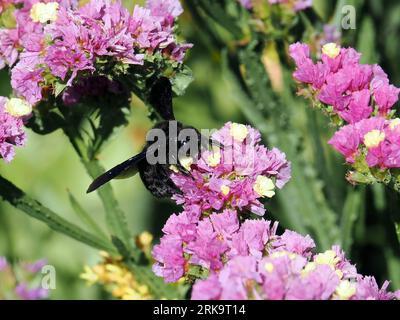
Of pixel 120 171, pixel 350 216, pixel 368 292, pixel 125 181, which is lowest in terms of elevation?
pixel 125 181

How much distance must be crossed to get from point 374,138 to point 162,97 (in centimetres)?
33

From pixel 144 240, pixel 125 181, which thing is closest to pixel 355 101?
pixel 144 240

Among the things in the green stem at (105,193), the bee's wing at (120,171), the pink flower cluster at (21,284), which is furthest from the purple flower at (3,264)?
the bee's wing at (120,171)

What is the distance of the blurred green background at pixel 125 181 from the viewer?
1.88 metres

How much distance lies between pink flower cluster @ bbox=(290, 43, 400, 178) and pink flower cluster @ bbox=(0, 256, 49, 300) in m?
0.51

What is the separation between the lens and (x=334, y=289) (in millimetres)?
873

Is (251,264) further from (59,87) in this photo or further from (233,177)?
(59,87)

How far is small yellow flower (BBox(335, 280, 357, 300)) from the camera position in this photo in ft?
2.87

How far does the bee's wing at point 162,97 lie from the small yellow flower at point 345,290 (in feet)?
1.38

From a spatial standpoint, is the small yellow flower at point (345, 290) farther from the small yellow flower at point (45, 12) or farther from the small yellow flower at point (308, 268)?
the small yellow flower at point (45, 12)

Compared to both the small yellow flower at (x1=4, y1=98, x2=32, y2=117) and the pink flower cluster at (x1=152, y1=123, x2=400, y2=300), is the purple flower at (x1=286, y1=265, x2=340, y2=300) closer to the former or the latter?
the pink flower cluster at (x1=152, y1=123, x2=400, y2=300)

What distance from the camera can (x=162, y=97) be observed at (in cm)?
120

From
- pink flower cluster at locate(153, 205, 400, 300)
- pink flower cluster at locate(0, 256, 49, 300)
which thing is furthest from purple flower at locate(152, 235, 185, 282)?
pink flower cluster at locate(0, 256, 49, 300)

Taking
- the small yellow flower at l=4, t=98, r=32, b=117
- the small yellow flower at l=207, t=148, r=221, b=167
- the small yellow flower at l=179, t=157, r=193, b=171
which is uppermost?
the small yellow flower at l=4, t=98, r=32, b=117
